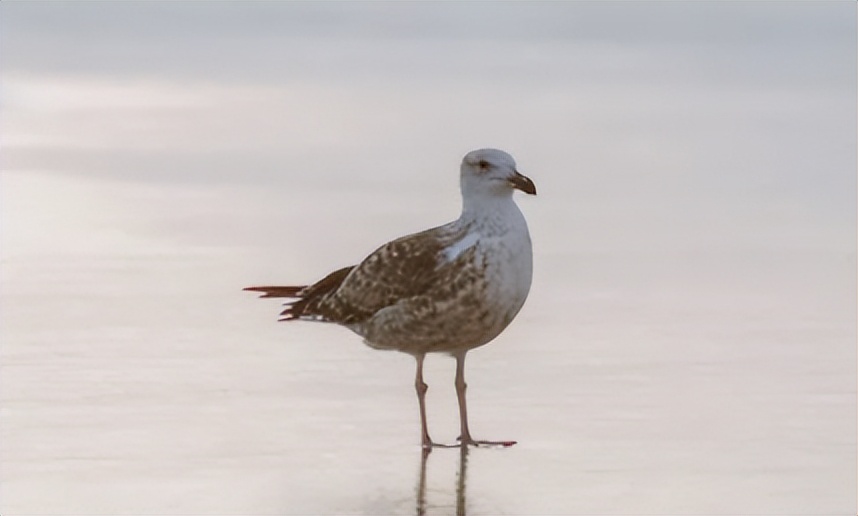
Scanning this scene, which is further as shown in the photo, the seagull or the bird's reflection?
the seagull

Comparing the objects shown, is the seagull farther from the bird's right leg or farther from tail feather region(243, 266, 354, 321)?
tail feather region(243, 266, 354, 321)

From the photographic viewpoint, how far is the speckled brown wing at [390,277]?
9477 mm

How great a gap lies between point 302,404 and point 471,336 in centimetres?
85

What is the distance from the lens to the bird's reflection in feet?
26.8

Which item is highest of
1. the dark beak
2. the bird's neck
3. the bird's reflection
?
the dark beak

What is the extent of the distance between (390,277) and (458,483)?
1.37m

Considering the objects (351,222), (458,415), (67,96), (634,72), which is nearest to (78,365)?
Result: (458,415)

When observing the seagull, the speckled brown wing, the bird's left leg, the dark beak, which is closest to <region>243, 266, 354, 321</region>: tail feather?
the speckled brown wing

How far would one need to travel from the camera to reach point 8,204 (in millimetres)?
14984

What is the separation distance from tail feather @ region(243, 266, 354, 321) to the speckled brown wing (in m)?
0.03

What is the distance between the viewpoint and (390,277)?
966cm

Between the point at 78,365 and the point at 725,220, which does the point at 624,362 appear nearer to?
the point at 78,365

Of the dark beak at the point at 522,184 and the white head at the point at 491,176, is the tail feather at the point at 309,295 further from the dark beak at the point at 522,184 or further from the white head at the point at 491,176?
the dark beak at the point at 522,184

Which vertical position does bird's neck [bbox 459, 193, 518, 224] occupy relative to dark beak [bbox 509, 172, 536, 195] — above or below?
below
